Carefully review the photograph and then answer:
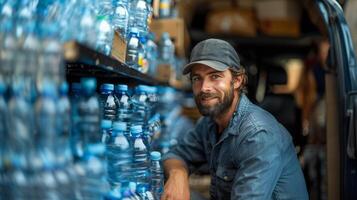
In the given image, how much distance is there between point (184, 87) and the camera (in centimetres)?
523

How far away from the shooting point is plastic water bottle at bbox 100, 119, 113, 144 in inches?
81.0

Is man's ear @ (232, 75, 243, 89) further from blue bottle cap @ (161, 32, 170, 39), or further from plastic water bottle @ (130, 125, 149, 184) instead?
blue bottle cap @ (161, 32, 170, 39)

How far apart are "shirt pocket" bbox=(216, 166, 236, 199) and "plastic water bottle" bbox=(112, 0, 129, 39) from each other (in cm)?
86

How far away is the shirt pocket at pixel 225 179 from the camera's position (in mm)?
2438

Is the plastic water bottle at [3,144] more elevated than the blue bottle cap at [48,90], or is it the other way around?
the blue bottle cap at [48,90]

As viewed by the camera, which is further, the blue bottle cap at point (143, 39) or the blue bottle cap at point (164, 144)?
the blue bottle cap at point (164, 144)

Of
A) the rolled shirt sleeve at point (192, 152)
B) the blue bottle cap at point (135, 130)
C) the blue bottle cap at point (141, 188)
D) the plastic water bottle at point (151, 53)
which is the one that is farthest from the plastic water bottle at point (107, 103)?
the plastic water bottle at point (151, 53)

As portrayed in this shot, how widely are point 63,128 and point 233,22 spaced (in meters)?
4.21

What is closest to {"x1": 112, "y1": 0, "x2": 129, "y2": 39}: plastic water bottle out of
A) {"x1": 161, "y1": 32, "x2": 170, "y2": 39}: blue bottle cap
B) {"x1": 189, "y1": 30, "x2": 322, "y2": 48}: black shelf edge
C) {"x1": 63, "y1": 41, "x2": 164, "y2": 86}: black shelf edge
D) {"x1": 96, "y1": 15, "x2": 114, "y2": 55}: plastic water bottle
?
{"x1": 63, "y1": 41, "x2": 164, "y2": 86}: black shelf edge

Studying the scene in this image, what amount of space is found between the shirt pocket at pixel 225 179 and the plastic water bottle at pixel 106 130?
661 mm

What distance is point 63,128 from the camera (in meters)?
1.53

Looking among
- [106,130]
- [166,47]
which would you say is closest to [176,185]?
[106,130]

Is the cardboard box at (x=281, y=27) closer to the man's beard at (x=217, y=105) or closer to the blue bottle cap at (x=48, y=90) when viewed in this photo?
the man's beard at (x=217, y=105)

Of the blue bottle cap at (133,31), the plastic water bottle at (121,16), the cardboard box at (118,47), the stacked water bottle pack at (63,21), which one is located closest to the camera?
the stacked water bottle pack at (63,21)
